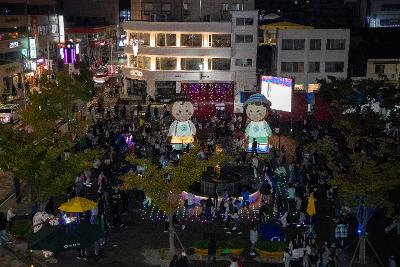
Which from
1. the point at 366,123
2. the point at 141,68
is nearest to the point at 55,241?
the point at 366,123

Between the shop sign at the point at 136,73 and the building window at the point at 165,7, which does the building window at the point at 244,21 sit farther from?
the building window at the point at 165,7

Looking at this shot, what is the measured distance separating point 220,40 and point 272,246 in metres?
39.2

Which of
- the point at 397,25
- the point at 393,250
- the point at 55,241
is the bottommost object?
the point at 393,250

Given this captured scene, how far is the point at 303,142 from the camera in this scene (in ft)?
113

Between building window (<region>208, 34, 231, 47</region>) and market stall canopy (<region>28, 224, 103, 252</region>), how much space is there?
1611 inches

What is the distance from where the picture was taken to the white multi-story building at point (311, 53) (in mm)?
53969

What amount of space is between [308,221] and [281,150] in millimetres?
10111

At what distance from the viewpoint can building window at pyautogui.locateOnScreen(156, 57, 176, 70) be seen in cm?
5819

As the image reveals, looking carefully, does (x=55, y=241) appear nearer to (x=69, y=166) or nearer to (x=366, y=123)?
(x=69, y=166)

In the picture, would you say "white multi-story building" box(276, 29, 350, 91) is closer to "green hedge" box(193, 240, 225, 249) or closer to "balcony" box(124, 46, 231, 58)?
"balcony" box(124, 46, 231, 58)

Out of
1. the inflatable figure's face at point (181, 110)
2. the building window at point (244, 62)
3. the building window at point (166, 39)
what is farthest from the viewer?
the building window at point (166, 39)

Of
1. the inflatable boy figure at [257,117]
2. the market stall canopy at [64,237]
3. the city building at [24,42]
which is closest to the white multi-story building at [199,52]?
the city building at [24,42]

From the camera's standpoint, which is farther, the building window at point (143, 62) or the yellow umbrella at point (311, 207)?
the building window at point (143, 62)

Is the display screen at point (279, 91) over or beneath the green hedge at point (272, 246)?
over
